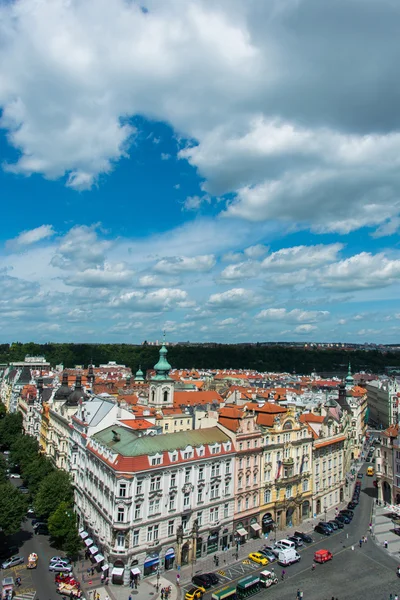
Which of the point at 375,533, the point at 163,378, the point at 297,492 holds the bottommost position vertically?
the point at 375,533

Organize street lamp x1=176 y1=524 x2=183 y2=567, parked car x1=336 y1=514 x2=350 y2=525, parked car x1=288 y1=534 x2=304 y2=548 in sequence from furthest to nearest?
parked car x1=336 y1=514 x2=350 y2=525, parked car x1=288 y1=534 x2=304 y2=548, street lamp x1=176 y1=524 x2=183 y2=567

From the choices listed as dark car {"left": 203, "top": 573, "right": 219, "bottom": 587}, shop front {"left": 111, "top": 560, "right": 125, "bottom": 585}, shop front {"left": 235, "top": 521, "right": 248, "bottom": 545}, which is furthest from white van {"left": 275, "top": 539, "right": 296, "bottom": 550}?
shop front {"left": 111, "top": 560, "right": 125, "bottom": 585}

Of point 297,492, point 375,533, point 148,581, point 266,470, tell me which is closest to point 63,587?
point 148,581

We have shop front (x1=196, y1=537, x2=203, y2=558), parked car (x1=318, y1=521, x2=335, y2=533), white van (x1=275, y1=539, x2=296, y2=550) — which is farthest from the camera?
parked car (x1=318, y1=521, x2=335, y2=533)

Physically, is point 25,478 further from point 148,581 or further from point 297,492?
point 297,492

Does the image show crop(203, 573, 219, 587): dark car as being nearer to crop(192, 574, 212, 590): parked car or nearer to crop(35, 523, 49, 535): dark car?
crop(192, 574, 212, 590): parked car

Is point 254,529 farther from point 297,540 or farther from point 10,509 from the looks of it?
point 10,509

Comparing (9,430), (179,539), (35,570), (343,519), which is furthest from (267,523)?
(9,430)
